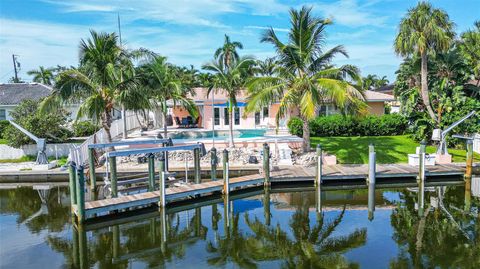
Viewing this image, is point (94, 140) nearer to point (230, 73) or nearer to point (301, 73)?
point (230, 73)

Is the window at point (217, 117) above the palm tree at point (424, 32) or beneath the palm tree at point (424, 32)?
beneath

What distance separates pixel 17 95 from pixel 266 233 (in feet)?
108

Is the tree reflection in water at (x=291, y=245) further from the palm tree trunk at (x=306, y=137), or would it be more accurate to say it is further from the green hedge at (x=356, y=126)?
the green hedge at (x=356, y=126)

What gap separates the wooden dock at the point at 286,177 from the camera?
1309 centimetres

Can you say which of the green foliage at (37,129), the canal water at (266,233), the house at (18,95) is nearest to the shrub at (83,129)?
the house at (18,95)

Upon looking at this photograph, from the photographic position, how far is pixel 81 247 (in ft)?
34.0

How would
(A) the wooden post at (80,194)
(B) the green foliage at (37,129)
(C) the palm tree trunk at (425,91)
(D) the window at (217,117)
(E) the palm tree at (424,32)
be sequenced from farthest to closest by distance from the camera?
(D) the window at (217,117), (B) the green foliage at (37,129), (C) the palm tree trunk at (425,91), (E) the palm tree at (424,32), (A) the wooden post at (80,194)

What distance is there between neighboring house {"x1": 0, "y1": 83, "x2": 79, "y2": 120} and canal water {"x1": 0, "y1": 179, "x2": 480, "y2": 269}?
Answer: 21953 mm

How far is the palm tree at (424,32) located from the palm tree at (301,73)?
3723 mm

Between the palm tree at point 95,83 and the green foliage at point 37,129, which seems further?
the green foliage at point 37,129

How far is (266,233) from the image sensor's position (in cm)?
1126

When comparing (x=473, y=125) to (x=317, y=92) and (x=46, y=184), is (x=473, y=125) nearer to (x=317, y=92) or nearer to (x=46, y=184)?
(x=317, y=92)

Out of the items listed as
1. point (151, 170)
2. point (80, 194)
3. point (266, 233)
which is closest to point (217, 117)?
point (151, 170)

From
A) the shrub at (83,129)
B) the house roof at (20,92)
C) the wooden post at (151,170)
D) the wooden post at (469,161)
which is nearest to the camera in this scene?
the wooden post at (151,170)
